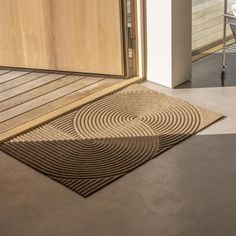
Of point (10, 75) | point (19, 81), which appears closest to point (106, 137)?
point (19, 81)

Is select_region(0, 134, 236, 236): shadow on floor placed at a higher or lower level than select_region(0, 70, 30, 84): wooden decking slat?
lower

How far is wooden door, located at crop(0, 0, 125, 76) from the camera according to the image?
359cm

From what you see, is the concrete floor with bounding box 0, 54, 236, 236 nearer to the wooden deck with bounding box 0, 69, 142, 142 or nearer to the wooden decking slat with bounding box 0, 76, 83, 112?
the wooden deck with bounding box 0, 69, 142, 142

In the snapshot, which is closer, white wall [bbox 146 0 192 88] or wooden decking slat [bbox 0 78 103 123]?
wooden decking slat [bbox 0 78 103 123]

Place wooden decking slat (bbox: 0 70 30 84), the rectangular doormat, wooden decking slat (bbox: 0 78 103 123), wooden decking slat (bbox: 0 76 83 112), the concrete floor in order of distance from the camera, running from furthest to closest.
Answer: wooden decking slat (bbox: 0 70 30 84) → wooden decking slat (bbox: 0 76 83 112) → wooden decking slat (bbox: 0 78 103 123) → the rectangular doormat → the concrete floor

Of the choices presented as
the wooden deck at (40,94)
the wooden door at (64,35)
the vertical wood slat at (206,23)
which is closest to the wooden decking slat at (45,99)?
the wooden deck at (40,94)

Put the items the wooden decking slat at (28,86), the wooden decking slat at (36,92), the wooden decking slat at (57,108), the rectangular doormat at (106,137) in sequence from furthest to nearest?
the wooden decking slat at (28,86)
the wooden decking slat at (36,92)
the wooden decking slat at (57,108)
the rectangular doormat at (106,137)

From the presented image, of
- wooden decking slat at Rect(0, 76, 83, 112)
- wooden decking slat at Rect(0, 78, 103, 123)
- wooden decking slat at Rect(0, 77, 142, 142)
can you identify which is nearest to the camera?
wooden decking slat at Rect(0, 77, 142, 142)

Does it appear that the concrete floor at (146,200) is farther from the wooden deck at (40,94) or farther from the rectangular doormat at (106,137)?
the wooden deck at (40,94)

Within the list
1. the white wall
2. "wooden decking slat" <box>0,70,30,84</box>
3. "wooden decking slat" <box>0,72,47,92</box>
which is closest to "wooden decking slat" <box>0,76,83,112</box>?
"wooden decking slat" <box>0,72,47,92</box>

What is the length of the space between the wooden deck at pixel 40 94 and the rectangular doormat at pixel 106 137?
75 millimetres

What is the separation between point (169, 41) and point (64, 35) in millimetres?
657

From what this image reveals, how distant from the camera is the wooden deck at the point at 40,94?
3.27m

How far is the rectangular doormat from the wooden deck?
0.08 metres
